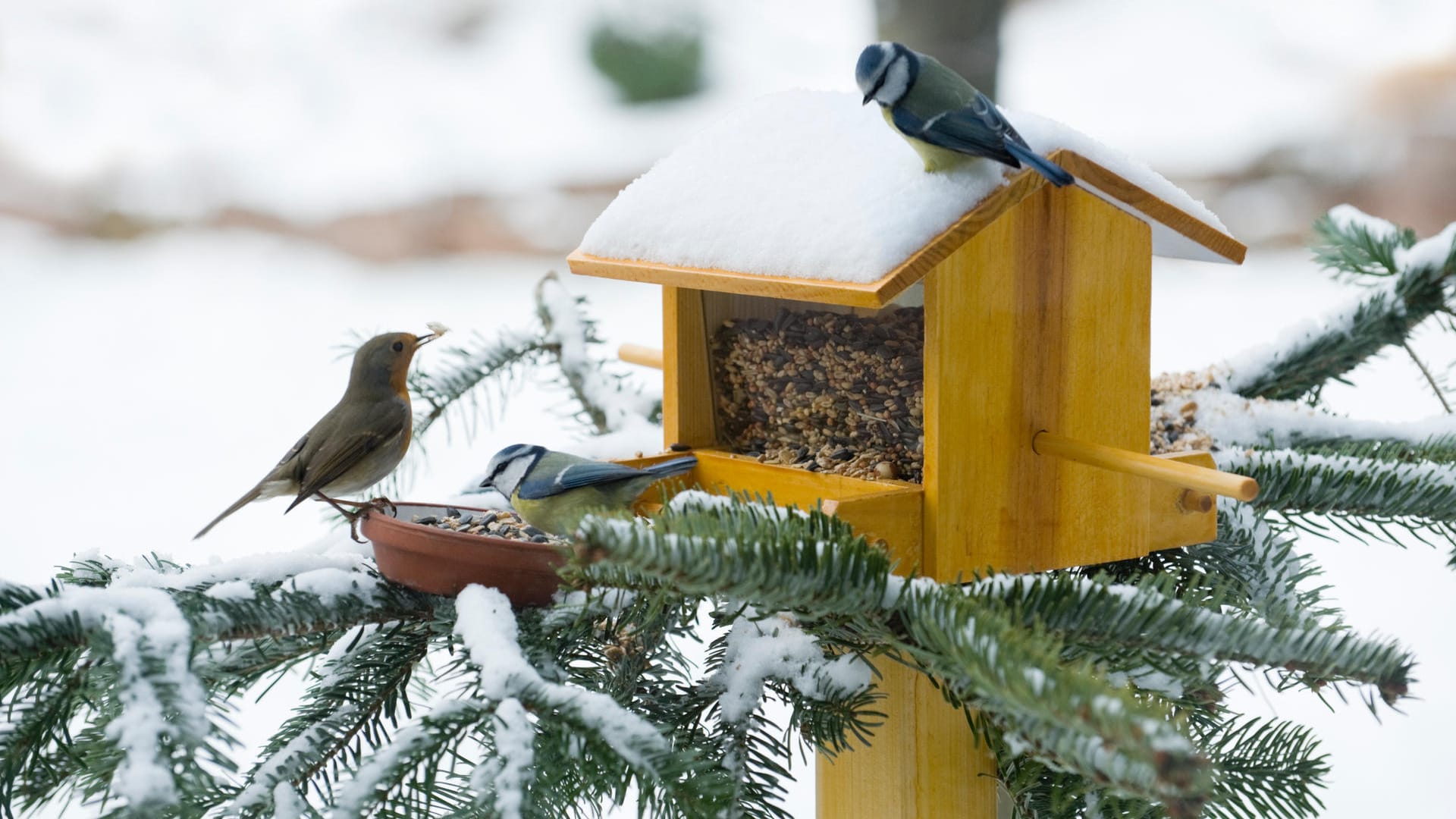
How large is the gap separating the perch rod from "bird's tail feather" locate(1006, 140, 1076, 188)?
0.27 m

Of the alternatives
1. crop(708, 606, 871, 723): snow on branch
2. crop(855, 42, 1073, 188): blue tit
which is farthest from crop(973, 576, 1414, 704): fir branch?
crop(855, 42, 1073, 188): blue tit

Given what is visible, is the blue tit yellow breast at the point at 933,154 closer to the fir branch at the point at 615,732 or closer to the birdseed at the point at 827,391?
the birdseed at the point at 827,391

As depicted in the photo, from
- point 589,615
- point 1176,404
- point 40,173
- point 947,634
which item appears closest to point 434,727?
point 589,615

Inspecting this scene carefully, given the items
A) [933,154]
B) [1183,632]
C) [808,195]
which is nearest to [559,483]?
[808,195]

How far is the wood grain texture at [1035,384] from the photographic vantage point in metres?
1.35

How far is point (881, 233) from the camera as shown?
4.16 ft

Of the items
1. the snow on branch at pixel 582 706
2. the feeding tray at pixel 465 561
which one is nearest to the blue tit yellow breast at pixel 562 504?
the feeding tray at pixel 465 561

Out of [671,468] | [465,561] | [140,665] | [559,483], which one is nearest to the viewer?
[140,665]

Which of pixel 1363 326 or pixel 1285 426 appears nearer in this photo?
pixel 1285 426

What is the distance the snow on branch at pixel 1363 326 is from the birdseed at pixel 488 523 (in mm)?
1073

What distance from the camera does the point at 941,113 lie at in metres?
1.25

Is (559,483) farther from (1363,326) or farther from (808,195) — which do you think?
(1363,326)

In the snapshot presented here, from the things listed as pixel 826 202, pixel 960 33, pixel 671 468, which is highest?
pixel 960 33

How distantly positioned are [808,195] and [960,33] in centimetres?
105
